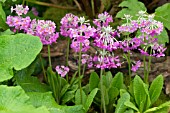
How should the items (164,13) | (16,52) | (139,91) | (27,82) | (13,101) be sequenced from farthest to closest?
(164,13)
(27,82)
(139,91)
(16,52)
(13,101)

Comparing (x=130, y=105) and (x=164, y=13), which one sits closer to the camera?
(x=130, y=105)

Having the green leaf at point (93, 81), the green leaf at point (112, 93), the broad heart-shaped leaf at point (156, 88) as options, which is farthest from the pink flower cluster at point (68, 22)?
the broad heart-shaped leaf at point (156, 88)

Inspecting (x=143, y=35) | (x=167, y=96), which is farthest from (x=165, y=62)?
(x=143, y=35)

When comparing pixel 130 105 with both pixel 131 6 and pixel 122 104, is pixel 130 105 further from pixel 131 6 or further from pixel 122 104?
pixel 131 6

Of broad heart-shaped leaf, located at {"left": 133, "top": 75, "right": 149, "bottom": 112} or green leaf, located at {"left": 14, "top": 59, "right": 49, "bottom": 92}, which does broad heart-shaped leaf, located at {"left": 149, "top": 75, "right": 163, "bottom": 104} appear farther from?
green leaf, located at {"left": 14, "top": 59, "right": 49, "bottom": 92}

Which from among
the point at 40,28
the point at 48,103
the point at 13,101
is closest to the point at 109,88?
the point at 48,103

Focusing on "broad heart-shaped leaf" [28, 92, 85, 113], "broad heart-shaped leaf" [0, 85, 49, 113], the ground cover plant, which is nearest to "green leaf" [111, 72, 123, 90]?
the ground cover plant

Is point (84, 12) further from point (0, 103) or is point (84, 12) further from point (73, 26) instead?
point (0, 103)
